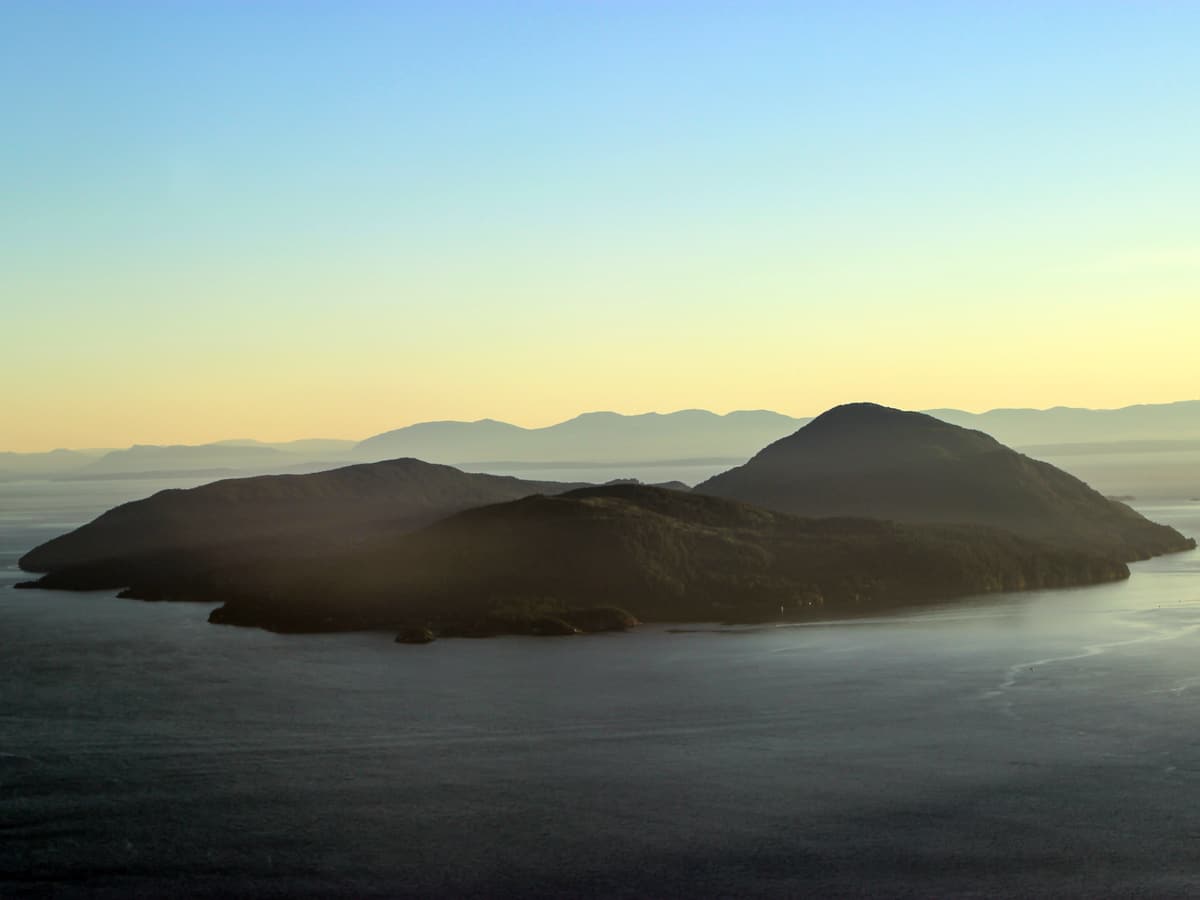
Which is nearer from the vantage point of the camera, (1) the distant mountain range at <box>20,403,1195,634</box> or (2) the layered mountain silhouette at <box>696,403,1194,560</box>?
(1) the distant mountain range at <box>20,403,1195,634</box>

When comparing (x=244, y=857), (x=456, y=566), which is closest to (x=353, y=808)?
(x=244, y=857)

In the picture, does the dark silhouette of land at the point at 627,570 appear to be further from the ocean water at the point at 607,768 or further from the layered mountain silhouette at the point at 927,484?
the layered mountain silhouette at the point at 927,484

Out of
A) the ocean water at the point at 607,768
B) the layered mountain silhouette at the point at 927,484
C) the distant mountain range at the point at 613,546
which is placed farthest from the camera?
the layered mountain silhouette at the point at 927,484

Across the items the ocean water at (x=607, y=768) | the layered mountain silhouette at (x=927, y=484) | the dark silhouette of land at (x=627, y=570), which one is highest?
the layered mountain silhouette at (x=927, y=484)

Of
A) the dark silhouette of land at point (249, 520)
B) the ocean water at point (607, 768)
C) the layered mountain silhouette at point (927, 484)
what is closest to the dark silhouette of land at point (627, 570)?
the ocean water at point (607, 768)

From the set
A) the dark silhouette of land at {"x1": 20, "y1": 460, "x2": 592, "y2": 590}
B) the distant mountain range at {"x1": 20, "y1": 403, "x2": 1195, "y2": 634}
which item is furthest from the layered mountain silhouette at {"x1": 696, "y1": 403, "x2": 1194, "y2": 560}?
the dark silhouette of land at {"x1": 20, "y1": 460, "x2": 592, "y2": 590}

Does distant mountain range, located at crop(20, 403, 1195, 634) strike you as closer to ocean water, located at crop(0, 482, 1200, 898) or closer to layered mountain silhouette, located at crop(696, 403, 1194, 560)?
layered mountain silhouette, located at crop(696, 403, 1194, 560)

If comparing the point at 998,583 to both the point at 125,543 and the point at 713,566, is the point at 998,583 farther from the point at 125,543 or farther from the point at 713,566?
the point at 125,543

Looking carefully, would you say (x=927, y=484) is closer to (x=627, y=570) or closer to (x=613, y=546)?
(x=613, y=546)
